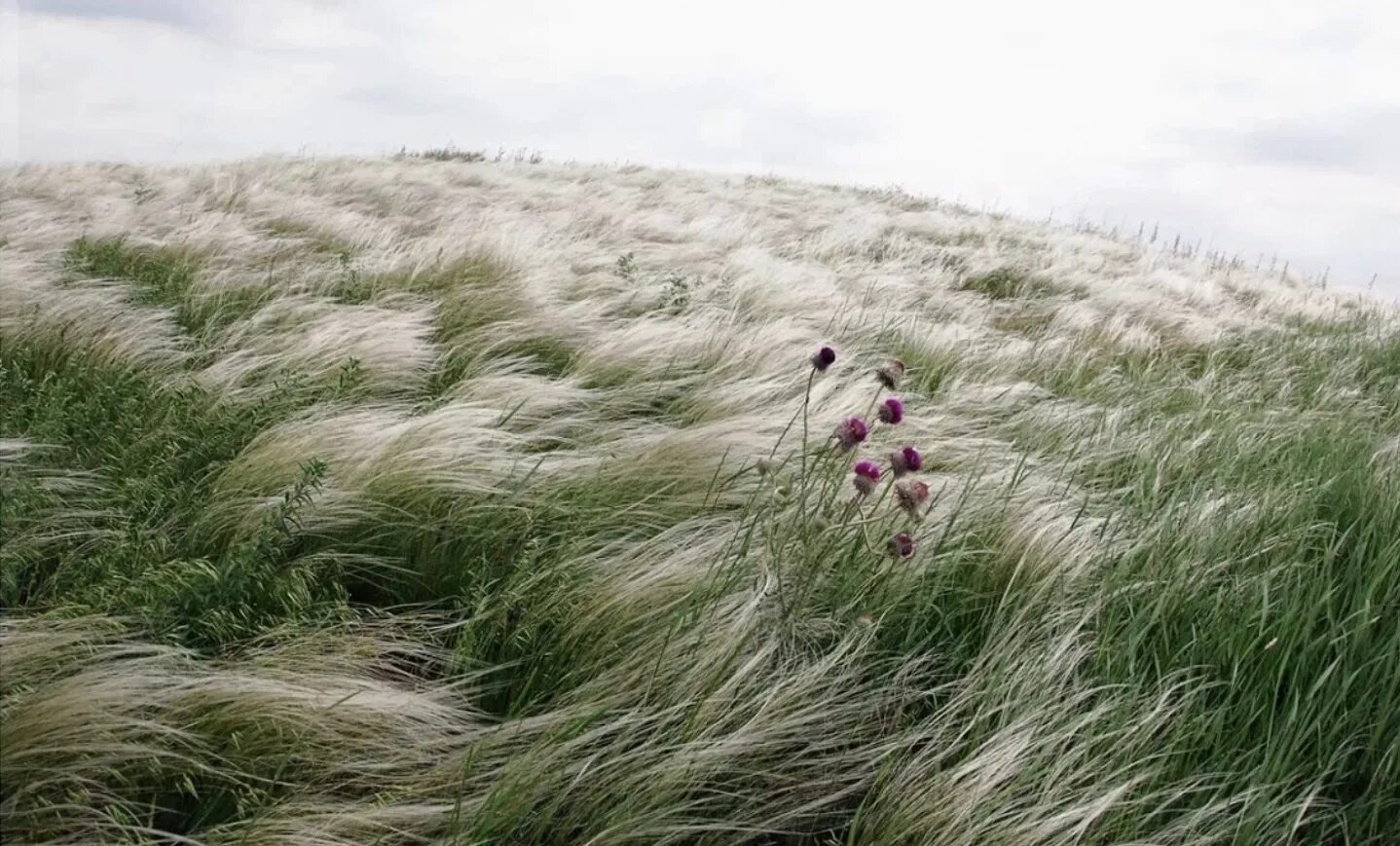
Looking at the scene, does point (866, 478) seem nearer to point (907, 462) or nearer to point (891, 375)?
point (907, 462)

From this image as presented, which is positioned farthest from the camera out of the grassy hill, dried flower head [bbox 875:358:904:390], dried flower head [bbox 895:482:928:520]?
dried flower head [bbox 875:358:904:390]

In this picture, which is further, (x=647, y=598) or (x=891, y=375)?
(x=891, y=375)

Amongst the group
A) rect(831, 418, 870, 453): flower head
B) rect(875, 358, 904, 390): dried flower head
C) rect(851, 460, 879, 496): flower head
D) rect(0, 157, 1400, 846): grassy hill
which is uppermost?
rect(875, 358, 904, 390): dried flower head

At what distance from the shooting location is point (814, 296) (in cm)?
483

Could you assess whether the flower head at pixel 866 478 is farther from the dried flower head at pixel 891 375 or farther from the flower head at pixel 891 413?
the dried flower head at pixel 891 375

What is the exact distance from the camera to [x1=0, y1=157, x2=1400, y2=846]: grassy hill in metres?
1.24

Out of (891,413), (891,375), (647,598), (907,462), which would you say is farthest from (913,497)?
(647,598)

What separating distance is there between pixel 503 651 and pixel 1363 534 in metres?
1.72

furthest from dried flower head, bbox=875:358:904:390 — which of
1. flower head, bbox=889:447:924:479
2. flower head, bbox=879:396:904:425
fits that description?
flower head, bbox=889:447:924:479

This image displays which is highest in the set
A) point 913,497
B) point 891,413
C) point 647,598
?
point 891,413

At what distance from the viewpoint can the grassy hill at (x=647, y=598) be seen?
1.24m

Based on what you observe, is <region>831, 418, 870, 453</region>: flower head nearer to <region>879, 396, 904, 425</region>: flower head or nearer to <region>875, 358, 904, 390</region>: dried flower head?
<region>879, 396, 904, 425</region>: flower head

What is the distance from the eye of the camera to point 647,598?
1.61 m

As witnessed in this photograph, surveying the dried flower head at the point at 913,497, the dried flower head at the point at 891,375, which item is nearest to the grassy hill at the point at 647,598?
the dried flower head at the point at 913,497
